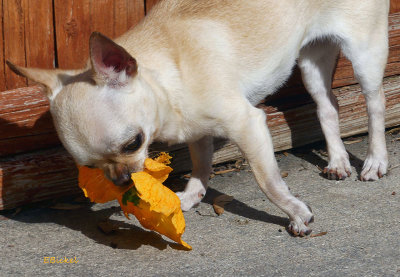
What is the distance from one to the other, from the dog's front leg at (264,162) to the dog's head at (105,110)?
22.7 inches

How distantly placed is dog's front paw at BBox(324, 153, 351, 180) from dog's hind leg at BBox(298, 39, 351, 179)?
4 cm

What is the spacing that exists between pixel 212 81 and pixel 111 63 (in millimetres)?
634

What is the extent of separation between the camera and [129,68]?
11.0 feet

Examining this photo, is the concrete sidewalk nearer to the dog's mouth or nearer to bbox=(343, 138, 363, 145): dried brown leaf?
the dog's mouth

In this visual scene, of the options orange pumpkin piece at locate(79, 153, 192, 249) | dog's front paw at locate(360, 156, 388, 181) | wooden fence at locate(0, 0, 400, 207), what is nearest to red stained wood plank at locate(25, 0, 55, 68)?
wooden fence at locate(0, 0, 400, 207)

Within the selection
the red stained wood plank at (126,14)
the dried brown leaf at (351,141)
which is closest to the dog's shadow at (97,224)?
the red stained wood plank at (126,14)

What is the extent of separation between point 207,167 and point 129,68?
1.30 m

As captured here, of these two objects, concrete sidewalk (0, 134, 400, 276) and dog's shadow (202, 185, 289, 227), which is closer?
concrete sidewalk (0, 134, 400, 276)

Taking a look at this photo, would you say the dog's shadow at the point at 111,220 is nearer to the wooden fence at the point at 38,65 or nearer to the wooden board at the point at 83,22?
the wooden fence at the point at 38,65

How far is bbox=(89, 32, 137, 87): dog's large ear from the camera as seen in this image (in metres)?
3.14

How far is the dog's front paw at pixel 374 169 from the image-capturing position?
178 inches

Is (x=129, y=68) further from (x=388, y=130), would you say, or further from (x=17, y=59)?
(x=388, y=130)

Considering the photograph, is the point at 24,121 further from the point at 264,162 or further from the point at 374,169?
the point at 374,169

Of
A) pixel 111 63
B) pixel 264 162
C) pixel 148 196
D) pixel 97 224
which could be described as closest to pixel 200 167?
pixel 264 162
